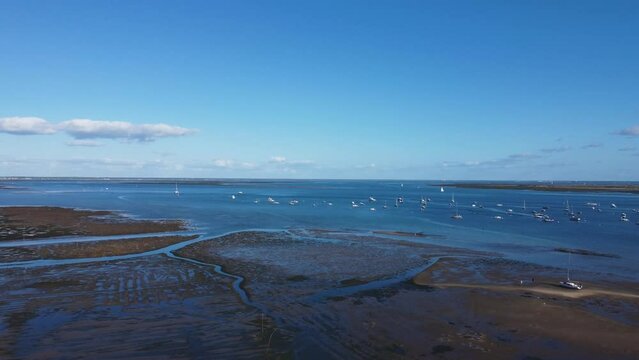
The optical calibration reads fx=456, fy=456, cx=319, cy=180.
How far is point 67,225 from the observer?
5309 centimetres

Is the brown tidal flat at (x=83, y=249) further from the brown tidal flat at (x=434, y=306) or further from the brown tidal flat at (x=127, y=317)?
the brown tidal flat at (x=127, y=317)

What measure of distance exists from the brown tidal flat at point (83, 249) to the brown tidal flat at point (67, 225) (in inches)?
262

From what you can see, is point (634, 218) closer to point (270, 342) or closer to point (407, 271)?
point (407, 271)

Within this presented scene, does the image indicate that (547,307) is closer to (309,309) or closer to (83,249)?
(309,309)

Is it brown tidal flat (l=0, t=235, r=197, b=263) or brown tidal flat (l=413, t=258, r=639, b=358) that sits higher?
brown tidal flat (l=0, t=235, r=197, b=263)

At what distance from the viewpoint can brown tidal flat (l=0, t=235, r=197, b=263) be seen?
33.9 m

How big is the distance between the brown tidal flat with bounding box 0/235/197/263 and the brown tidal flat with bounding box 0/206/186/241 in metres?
6.67

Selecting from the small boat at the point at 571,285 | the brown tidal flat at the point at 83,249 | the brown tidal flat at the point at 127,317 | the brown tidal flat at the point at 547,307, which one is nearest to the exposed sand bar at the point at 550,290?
the brown tidal flat at the point at 547,307

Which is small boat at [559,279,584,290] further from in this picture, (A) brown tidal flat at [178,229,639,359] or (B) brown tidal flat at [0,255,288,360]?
(B) brown tidal flat at [0,255,288,360]

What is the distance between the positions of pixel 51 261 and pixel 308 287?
755 inches

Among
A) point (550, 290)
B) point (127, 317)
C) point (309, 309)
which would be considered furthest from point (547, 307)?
point (127, 317)

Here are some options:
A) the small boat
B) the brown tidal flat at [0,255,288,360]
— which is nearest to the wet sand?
the brown tidal flat at [0,255,288,360]

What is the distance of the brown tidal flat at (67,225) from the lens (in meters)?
46.6

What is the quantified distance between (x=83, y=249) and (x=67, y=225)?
61.9 ft
